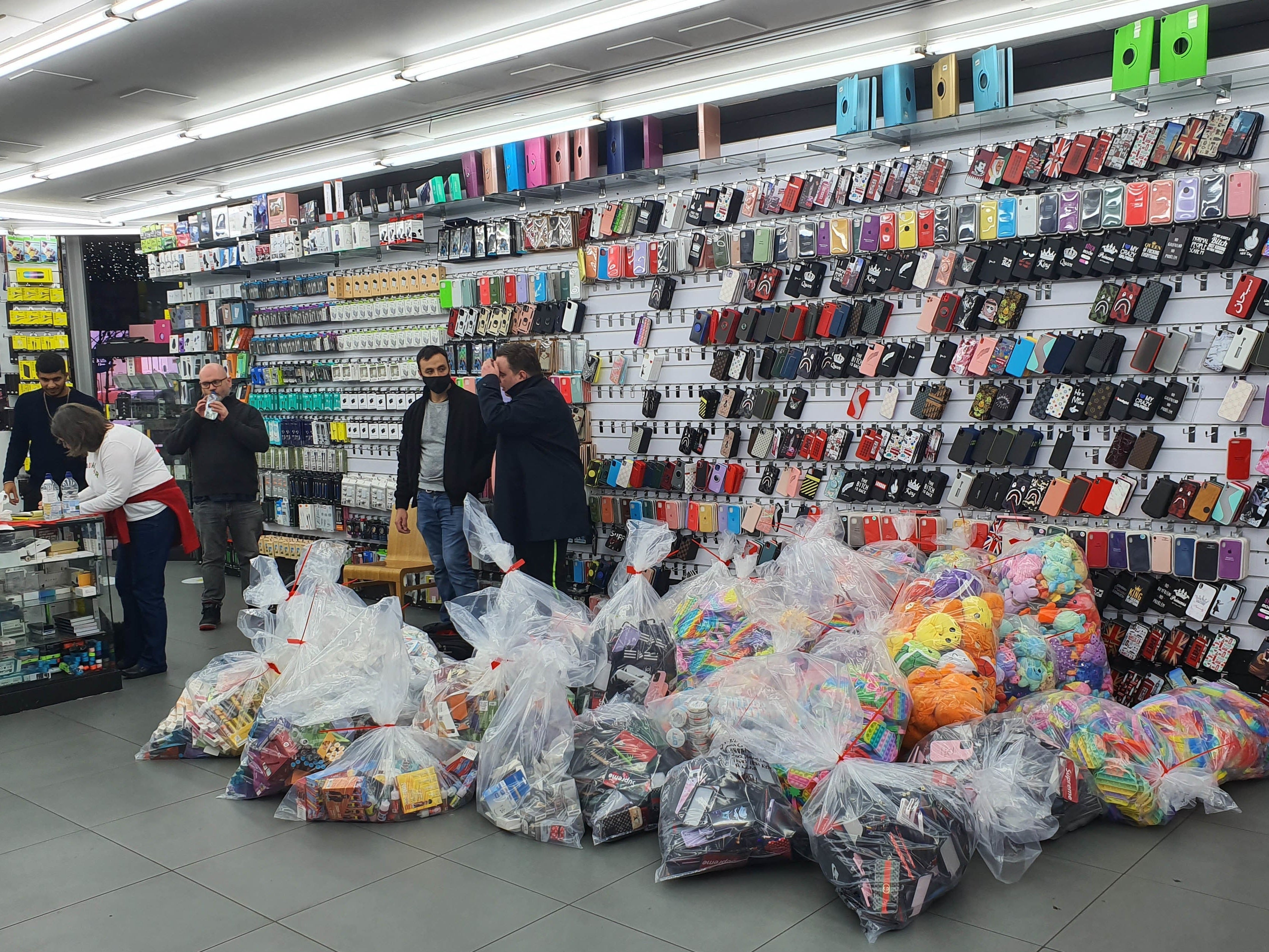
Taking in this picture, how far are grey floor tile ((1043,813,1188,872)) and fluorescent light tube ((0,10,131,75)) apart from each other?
5476 mm

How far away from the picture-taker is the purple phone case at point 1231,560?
14.3 ft

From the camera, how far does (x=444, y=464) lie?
5.98 metres

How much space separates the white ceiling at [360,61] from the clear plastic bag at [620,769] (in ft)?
11.2

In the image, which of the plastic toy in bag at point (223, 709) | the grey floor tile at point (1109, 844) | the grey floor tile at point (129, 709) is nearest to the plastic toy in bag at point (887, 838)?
the grey floor tile at point (1109, 844)

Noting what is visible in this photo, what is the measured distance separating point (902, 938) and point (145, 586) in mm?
4467

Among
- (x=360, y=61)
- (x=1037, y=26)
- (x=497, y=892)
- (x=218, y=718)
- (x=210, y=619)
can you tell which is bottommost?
(x=210, y=619)

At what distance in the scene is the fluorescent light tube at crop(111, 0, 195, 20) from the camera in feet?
16.2

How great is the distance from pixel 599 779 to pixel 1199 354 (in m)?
3.09

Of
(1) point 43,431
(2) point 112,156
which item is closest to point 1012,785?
(1) point 43,431

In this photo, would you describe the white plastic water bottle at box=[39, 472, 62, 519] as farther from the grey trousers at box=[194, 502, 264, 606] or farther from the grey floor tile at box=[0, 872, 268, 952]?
the grey floor tile at box=[0, 872, 268, 952]

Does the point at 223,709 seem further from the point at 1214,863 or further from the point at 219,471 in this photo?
the point at 1214,863

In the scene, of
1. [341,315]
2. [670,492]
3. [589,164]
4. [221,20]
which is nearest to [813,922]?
[670,492]

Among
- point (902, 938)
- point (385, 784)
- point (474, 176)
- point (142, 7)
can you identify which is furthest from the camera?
point (474, 176)

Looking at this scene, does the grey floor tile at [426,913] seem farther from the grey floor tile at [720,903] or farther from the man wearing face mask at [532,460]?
the man wearing face mask at [532,460]
